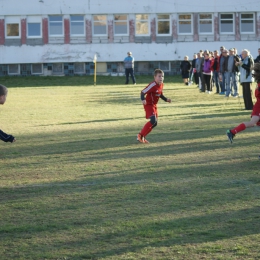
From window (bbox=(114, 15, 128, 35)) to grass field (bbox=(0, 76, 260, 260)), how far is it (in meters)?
43.4

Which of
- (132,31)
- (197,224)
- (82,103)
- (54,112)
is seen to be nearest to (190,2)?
(132,31)

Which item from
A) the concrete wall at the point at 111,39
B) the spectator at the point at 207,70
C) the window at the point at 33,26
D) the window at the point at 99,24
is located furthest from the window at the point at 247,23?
the spectator at the point at 207,70

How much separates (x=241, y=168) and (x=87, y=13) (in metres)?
52.0

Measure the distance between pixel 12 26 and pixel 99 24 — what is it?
280 inches

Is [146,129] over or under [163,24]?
under

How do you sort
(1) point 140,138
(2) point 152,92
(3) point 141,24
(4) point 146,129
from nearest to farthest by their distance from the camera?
(4) point 146,129, (1) point 140,138, (2) point 152,92, (3) point 141,24

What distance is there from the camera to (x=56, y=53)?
2456 inches

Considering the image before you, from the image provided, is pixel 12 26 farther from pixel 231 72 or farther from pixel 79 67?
pixel 231 72

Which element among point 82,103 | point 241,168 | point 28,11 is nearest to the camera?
point 241,168

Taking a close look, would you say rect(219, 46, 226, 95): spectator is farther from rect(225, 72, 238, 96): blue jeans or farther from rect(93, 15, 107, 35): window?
rect(93, 15, 107, 35): window

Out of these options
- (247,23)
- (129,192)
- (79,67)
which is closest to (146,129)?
(129,192)

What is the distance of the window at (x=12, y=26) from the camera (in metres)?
62.7

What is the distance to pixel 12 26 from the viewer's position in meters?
62.8

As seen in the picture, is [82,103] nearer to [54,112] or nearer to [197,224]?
[54,112]
